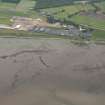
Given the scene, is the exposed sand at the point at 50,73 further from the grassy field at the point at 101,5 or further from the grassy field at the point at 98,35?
the grassy field at the point at 101,5

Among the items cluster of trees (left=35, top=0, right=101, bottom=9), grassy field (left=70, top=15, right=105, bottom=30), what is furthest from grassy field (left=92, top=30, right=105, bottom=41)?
cluster of trees (left=35, top=0, right=101, bottom=9)

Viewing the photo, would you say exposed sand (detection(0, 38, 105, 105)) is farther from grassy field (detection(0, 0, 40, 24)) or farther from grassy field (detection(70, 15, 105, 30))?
grassy field (detection(0, 0, 40, 24))

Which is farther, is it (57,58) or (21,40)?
(21,40)

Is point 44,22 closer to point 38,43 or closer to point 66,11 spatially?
point 66,11

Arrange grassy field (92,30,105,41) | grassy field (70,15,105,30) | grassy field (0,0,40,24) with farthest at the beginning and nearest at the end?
grassy field (0,0,40,24)
grassy field (70,15,105,30)
grassy field (92,30,105,41)

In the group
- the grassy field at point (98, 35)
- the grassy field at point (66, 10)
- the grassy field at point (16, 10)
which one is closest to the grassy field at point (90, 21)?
the grassy field at point (66, 10)

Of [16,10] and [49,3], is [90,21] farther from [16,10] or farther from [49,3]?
[16,10]

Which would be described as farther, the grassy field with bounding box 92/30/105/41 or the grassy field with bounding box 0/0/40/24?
the grassy field with bounding box 0/0/40/24

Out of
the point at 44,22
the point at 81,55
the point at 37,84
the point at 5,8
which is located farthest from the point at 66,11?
the point at 37,84

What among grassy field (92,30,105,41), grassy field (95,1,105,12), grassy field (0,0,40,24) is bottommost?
grassy field (92,30,105,41)
